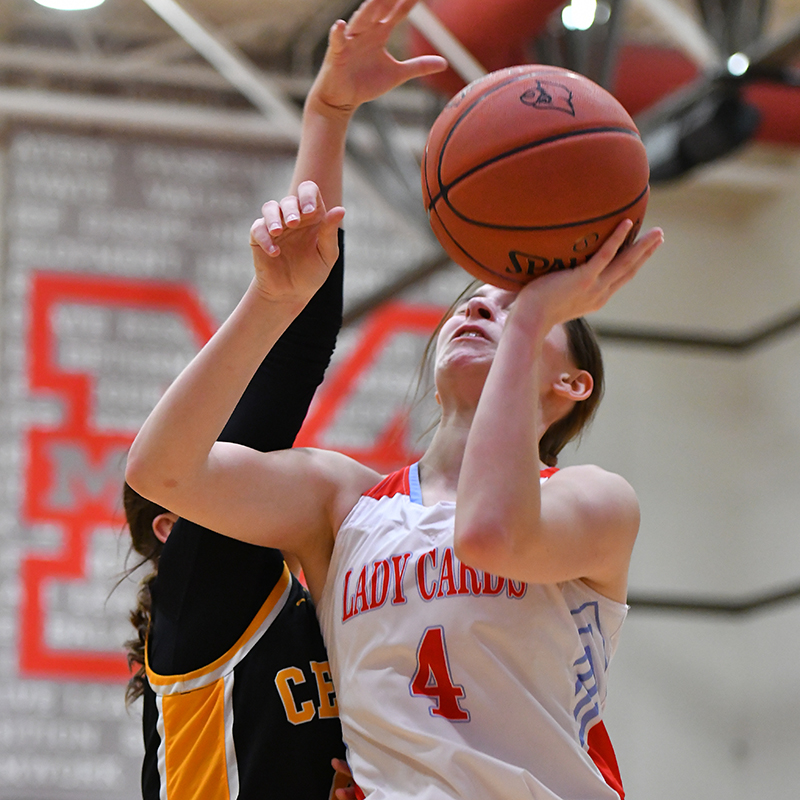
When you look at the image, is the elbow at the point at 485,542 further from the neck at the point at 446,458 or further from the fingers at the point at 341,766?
the fingers at the point at 341,766

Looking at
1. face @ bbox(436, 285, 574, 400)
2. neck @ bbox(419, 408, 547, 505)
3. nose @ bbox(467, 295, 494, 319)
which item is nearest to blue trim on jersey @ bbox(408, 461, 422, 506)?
neck @ bbox(419, 408, 547, 505)

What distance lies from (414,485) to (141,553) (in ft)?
1.77

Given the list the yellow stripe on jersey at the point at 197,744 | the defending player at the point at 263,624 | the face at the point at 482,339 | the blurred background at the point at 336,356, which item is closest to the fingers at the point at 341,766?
the defending player at the point at 263,624

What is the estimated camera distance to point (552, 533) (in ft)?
4.74

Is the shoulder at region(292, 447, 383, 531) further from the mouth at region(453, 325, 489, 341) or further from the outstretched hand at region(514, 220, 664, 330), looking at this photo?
the outstretched hand at region(514, 220, 664, 330)

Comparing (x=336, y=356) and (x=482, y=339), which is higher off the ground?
(x=336, y=356)

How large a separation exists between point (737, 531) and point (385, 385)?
78.1 inches

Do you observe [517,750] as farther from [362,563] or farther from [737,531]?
[737,531]

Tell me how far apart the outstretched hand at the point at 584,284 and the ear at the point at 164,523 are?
2.47 feet

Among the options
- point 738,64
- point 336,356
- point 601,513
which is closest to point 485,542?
point 601,513

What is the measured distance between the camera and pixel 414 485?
5.69 ft

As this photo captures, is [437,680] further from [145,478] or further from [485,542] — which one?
[145,478]

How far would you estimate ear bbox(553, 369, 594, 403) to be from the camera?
179cm

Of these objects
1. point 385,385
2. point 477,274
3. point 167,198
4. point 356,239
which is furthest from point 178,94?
point 477,274
